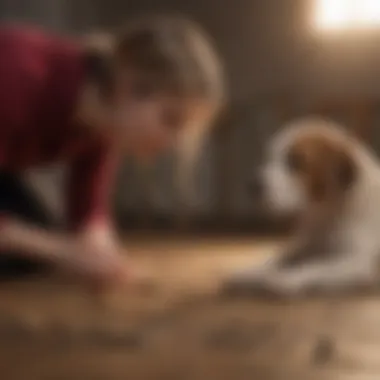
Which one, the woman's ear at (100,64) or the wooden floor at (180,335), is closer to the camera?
the wooden floor at (180,335)

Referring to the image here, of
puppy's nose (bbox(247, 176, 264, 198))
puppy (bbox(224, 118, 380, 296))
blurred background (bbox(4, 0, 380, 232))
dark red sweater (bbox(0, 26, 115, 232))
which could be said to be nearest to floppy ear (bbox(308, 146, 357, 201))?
puppy (bbox(224, 118, 380, 296))

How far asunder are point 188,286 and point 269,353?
0.65 meters

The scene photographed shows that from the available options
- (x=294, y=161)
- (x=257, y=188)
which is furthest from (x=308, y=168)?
(x=257, y=188)

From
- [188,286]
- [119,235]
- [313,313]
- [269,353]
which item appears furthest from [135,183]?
[269,353]

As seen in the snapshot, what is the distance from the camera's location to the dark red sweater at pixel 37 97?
4.82 feet

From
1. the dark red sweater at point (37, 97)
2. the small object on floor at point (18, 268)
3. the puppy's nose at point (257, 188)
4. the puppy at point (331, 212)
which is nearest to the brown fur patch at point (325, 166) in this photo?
the puppy at point (331, 212)

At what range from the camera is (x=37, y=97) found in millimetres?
1507

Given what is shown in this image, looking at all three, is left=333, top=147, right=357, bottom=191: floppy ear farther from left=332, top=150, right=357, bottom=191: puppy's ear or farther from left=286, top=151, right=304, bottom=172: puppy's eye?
left=286, top=151, right=304, bottom=172: puppy's eye

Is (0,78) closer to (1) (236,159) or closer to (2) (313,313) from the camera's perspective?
(2) (313,313)

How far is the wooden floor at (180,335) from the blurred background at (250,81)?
205cm

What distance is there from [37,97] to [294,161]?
0.63 m

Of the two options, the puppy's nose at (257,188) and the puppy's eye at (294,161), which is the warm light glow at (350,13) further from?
the puppy's eye at (294,161)

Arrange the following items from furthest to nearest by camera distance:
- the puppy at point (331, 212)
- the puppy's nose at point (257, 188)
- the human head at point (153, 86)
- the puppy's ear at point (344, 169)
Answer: the puppy's nose at point (257, 188) < the puppy's ear at point (344, 169) < the puppy at point (331, 212) < the human head at point (153, 86)

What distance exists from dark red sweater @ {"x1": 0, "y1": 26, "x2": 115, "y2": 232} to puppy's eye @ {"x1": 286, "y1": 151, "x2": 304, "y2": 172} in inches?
18.1
